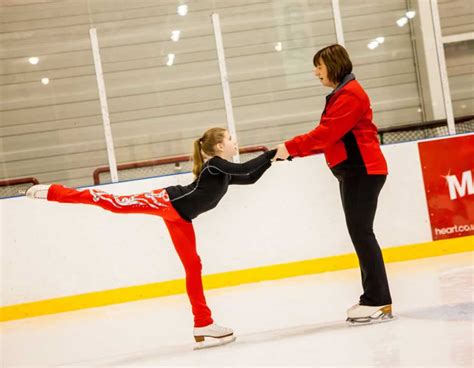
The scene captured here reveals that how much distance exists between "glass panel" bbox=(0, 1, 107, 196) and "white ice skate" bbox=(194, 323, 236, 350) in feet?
10.9

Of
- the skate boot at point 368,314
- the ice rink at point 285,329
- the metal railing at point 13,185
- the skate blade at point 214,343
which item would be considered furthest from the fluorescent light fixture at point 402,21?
the skate blade at point 214,343

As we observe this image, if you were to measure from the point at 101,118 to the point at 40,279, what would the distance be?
4.93 ft

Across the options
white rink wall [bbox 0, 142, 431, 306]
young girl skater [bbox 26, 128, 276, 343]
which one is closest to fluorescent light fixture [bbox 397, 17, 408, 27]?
white rink wall [bbox 0, 142, 431, 306]

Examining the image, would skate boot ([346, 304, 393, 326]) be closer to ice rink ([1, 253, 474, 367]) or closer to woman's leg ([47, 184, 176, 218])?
ice rink ([1, 253, 474, 367])

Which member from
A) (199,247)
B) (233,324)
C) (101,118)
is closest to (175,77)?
(101,118)

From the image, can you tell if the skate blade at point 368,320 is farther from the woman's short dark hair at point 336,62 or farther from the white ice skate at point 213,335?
the woman's short dark hair at point 336,62

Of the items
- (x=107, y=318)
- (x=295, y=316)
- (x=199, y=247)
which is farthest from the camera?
(x=199, y=247)

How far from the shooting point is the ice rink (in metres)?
3.25

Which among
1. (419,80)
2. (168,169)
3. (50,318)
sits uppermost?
(419,80)

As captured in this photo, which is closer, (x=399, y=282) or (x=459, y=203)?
(x=399, y=282)

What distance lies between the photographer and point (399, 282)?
5.32 m

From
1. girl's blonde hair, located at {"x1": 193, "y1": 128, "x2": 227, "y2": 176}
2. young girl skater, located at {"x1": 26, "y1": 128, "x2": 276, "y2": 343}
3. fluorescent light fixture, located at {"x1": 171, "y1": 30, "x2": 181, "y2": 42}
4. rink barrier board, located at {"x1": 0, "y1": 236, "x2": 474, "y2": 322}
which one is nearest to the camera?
young girl skater, located at {"x1": 26, "y1": 128, "x2": 276, "y2": 343}

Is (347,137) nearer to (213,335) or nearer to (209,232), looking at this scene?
(213,335)

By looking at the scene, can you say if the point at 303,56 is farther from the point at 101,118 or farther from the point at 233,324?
the point at 233,324
